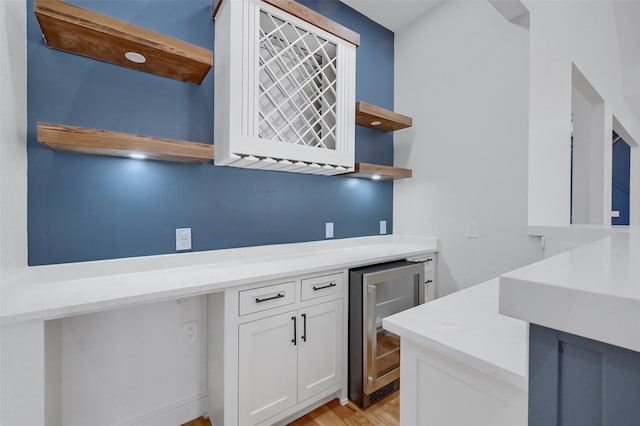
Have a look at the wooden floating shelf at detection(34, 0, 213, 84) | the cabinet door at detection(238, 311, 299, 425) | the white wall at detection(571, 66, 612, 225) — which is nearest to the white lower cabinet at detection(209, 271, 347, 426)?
the cabinet door at detection(238, 311, 299, 425)

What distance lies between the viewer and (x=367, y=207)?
281 cm

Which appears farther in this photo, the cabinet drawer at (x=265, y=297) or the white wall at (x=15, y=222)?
the cabinet drawer at (x=265, y=297)

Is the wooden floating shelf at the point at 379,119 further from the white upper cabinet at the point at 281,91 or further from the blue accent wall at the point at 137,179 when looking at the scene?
the blue accent wall at the point at 137,179

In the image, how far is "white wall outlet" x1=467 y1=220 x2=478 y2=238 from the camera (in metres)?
2.39

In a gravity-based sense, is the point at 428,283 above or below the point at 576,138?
below

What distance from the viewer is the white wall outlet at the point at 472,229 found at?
239cm

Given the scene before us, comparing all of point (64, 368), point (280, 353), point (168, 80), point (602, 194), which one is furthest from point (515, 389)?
point (602, 194)

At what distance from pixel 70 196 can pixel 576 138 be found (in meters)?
4.44

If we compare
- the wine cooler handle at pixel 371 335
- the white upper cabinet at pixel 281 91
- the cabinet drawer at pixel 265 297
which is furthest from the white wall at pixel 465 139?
the cabinet drawer at pixel 265 297

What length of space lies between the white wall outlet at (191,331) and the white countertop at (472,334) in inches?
54.4

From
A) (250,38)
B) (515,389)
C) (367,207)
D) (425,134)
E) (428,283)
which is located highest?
(250,38)

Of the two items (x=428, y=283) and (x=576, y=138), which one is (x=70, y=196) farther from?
(x=576, y=138)

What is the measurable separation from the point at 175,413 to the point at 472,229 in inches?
97.4

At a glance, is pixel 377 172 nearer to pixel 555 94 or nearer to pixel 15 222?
pixel 555 94
